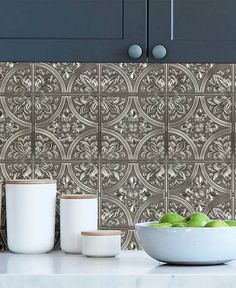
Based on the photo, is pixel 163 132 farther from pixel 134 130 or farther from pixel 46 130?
pixel 46 130

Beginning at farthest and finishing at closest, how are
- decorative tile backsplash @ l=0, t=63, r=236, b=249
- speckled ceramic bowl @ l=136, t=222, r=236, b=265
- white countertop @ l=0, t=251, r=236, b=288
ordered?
decorative tile backsplash @ l=0, t=63, r=236, b=249 < speckled ceramic bowl @ l=136, t=222, r=236, b=265 < white countertop @ l=0, t=251, r=236, b=288

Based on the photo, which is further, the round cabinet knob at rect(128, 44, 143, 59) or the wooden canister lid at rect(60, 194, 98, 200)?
the wooden canister lid at rect(60, 194, 98, 200)

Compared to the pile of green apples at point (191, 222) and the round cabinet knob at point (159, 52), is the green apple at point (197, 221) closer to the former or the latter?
the pile of green apples at point (191, 222)

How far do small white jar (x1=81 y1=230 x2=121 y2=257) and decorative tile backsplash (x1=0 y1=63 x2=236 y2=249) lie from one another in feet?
1.01

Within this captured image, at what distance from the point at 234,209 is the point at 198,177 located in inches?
7.2

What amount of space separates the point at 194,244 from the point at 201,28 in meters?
0.73

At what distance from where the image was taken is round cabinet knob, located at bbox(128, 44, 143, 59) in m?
2.79

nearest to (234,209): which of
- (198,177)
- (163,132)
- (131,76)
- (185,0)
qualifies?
(198,177)

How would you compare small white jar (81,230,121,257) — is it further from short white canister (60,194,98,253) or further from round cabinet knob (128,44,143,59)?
round cabinet knob (128,44,143,59)

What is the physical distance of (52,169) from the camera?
3.17m

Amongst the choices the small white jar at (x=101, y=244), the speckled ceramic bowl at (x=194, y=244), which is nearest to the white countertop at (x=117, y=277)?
the speckled ceramic bowl at (x=194, y=244)

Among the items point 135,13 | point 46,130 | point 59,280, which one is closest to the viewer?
point 59,280

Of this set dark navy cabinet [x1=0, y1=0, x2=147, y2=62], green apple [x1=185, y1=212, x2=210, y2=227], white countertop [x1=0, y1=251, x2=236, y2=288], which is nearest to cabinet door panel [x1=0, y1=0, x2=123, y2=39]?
dark navy cabinet [x1=0, y1=0, x2=147, y2=62]

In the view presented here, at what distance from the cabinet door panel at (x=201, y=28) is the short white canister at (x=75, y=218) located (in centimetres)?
64
